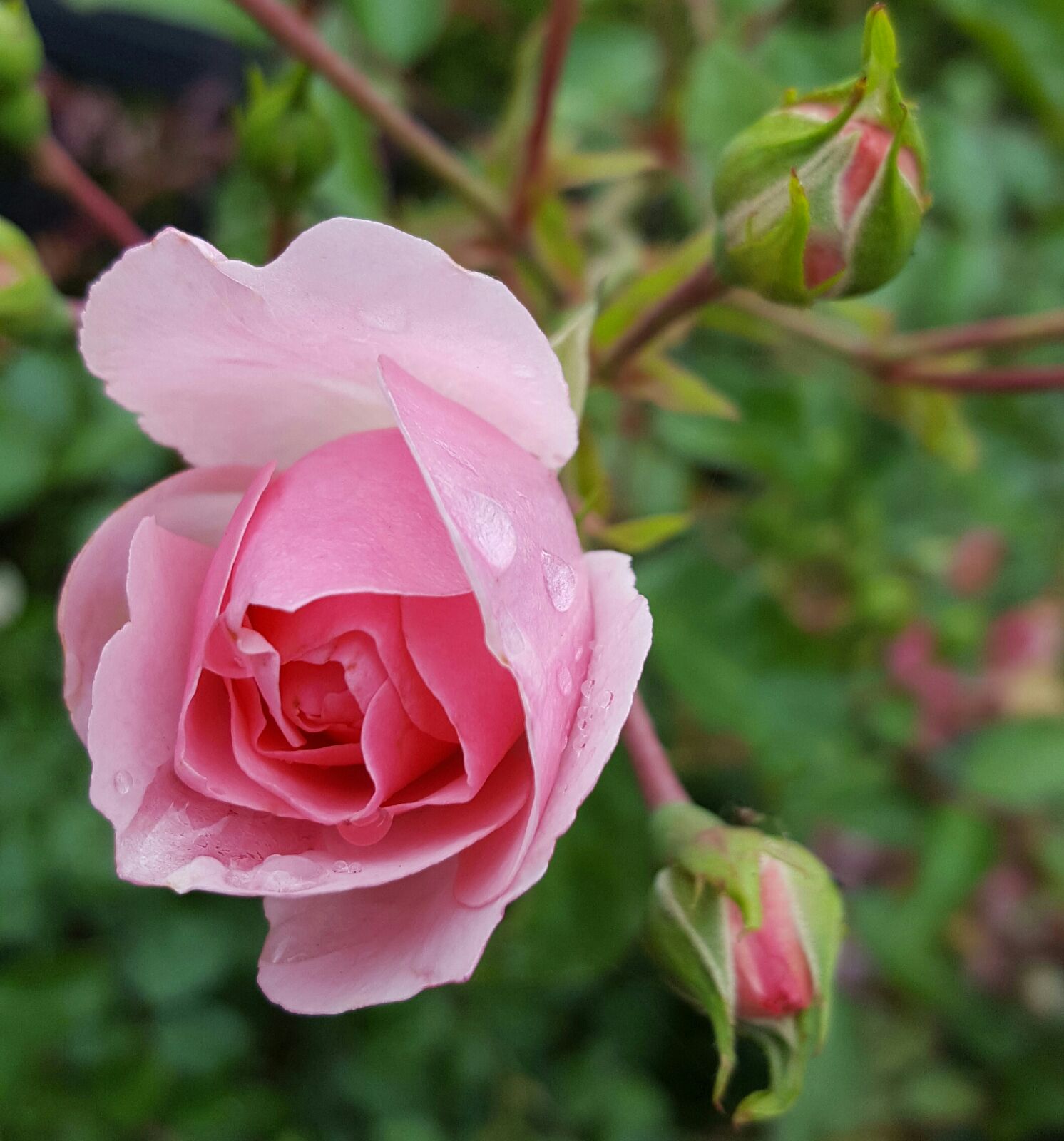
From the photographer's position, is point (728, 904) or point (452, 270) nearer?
point (452, 270)

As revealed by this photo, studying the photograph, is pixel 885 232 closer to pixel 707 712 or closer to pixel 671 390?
pixel 671 390

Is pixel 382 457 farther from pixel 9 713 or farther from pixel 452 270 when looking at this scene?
pixel 9 713

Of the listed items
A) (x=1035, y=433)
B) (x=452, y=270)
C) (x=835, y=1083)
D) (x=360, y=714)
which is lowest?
(x=835, y=1083)

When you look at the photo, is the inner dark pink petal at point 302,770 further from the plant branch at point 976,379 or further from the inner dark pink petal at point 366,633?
the plant branch at point 976,379

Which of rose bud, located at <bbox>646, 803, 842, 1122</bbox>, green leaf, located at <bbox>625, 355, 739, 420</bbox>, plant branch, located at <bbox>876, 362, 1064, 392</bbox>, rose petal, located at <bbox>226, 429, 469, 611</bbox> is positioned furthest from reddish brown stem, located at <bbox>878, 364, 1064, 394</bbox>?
rose petal, located at <bbox>226, 429, 469, 611</bbox>

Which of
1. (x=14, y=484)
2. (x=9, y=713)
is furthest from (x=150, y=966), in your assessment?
(x=14, y=484)

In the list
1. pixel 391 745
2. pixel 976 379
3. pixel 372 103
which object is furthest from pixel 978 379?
pixel 391 745

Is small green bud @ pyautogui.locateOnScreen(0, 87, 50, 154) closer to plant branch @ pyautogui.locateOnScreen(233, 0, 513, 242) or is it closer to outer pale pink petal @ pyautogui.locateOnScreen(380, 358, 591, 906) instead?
plant branch @ pyautogui.locateOnScreen(233, 0, 513, 242)

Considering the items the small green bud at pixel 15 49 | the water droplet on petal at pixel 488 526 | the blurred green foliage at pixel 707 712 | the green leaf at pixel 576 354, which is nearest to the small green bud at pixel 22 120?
the small green bud at pixel 15 49
